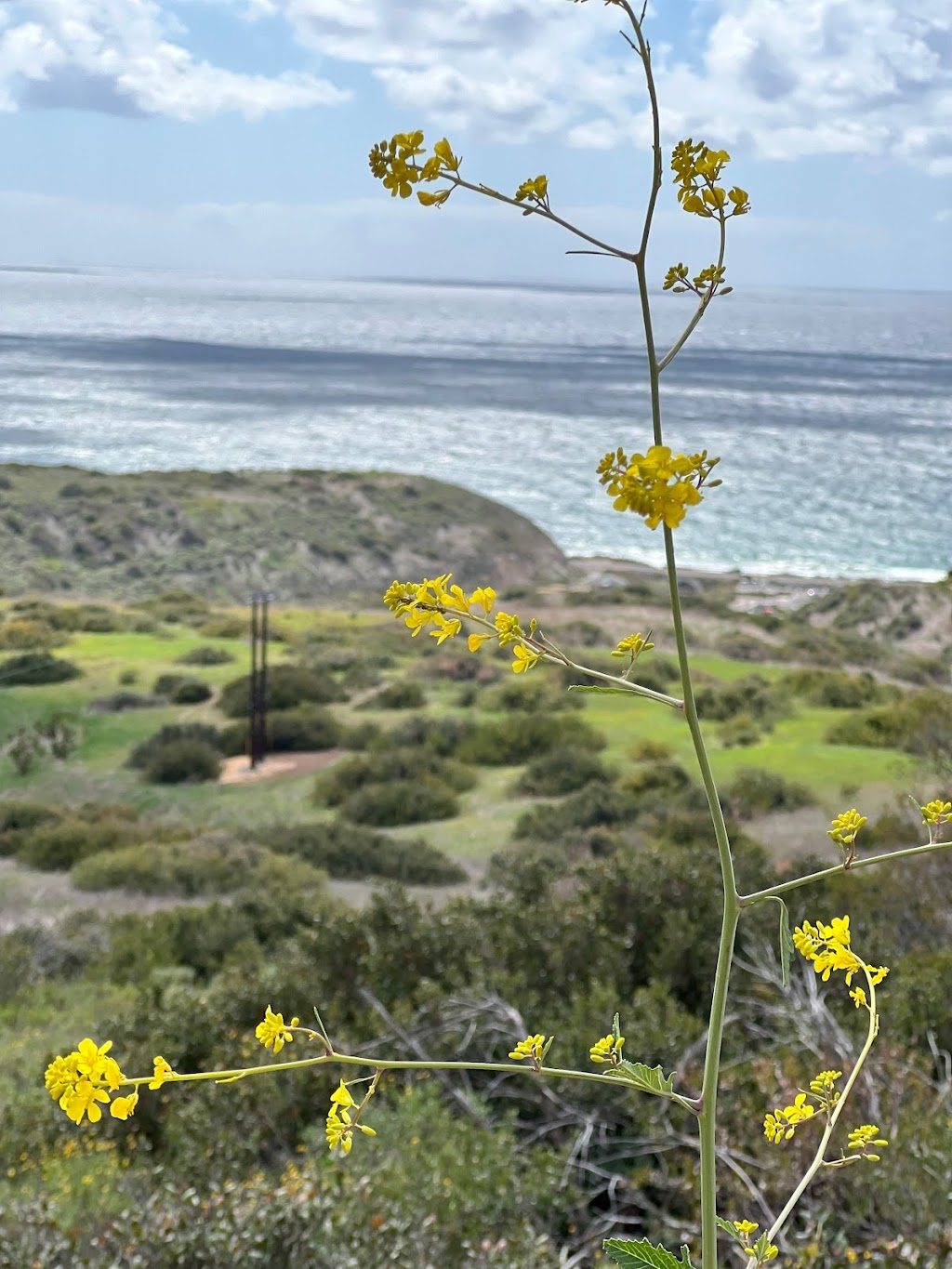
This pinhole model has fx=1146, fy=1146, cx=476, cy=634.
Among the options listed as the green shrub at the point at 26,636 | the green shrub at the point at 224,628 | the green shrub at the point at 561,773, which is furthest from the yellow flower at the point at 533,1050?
the green shrub at the point at 224,628

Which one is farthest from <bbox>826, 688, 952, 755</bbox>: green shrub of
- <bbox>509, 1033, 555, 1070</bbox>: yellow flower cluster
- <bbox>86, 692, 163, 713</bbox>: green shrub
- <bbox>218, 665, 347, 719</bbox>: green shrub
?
<bbox>509, 1033, 555, 1070</bbox>: yellow flower cluster

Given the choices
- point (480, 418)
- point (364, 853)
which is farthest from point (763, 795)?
point (480, 418)

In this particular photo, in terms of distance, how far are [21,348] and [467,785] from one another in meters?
8.43

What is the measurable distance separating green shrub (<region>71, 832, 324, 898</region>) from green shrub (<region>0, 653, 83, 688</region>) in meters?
2.95

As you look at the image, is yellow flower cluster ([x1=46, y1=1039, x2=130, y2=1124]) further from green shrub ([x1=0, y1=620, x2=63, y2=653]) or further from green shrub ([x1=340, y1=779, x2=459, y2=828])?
green shrub ([x1=0, y1=620, x2=63, y2=653])

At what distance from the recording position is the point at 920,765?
7.64m

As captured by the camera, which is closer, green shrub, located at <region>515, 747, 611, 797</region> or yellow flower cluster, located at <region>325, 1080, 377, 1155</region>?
yellow flower cluster, located at <region>325, 1080, 377, 1155</region>

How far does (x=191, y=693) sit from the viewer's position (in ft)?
34.9

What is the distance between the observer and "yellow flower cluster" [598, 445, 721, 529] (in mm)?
439

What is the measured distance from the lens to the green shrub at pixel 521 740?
9844 millimetres

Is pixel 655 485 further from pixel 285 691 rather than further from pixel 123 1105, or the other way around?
pixel 285 691

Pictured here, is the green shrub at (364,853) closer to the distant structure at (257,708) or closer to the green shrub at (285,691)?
the distant structure at (257,708)

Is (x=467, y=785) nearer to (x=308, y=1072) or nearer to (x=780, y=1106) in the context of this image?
(x=308, y=1072)

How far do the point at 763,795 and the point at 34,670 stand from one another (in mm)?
6575
